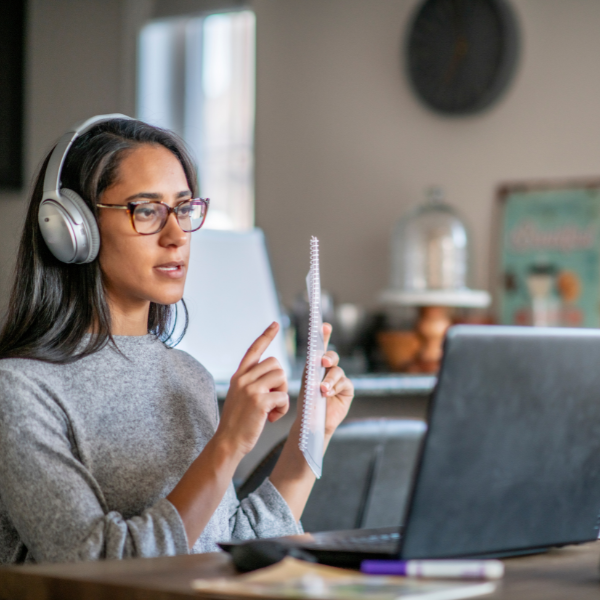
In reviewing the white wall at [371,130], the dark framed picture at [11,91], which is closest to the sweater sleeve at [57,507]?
the white wall at [371,130]

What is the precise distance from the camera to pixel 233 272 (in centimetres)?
250

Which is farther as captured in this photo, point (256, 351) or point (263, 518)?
point (263, 518)

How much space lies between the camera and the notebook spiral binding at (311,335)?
0.95 m

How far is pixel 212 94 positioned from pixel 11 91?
1.10m

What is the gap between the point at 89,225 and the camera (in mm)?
1152

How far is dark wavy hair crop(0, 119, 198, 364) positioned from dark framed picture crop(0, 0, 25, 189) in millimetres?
3831

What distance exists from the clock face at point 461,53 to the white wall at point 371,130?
0.06 metres

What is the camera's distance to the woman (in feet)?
3.16

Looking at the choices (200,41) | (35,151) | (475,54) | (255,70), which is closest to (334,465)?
(475,54)

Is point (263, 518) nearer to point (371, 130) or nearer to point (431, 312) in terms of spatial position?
point (431, 312)

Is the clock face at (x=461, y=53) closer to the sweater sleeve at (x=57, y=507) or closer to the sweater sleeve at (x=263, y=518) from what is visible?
the sweater sleeve at (x=263, y=518)

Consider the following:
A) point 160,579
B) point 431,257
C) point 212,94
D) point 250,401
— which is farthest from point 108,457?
point 212,94

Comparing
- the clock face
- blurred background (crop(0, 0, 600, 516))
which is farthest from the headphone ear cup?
the clock face

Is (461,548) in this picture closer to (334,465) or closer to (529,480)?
(529,480)
